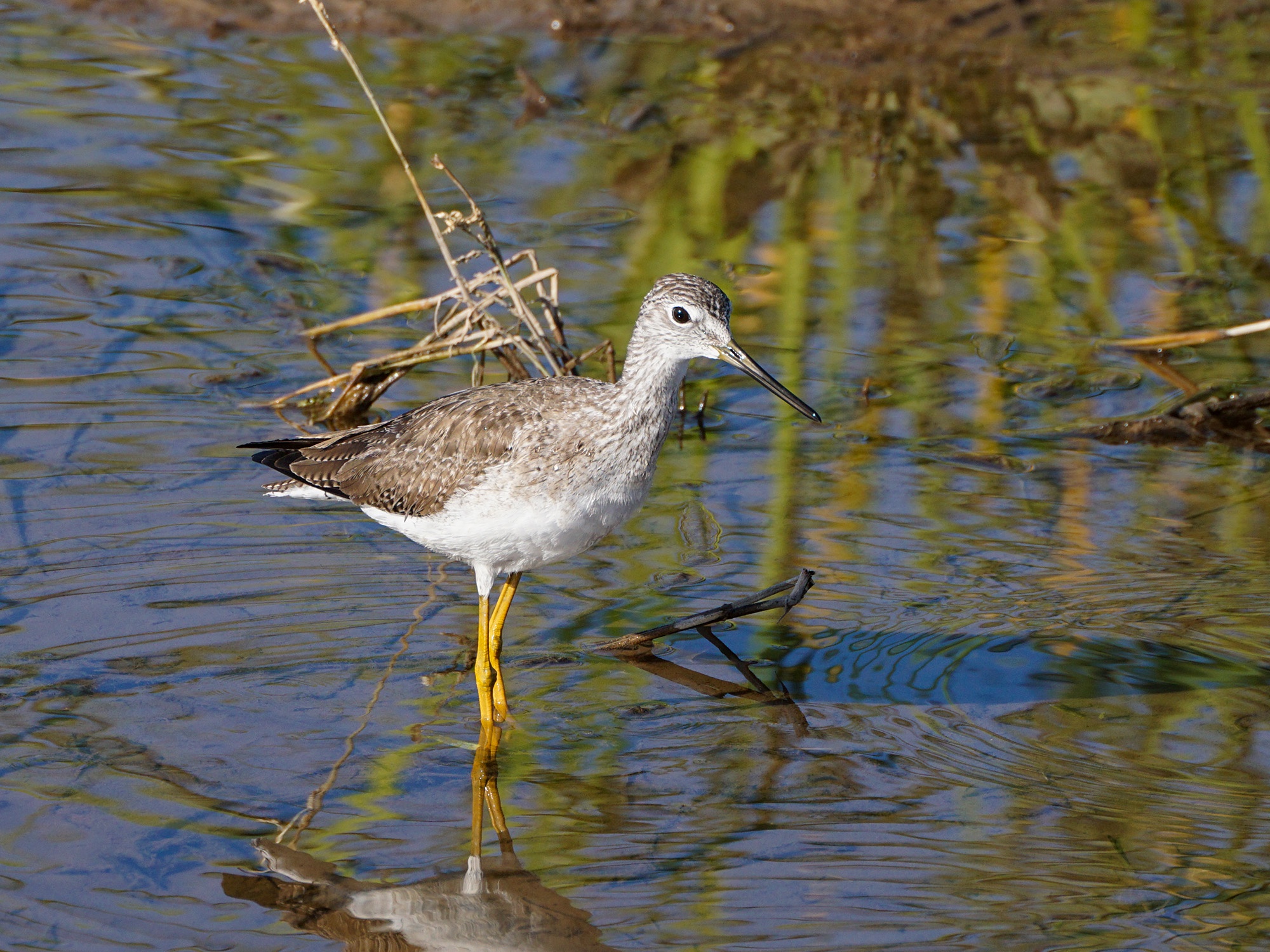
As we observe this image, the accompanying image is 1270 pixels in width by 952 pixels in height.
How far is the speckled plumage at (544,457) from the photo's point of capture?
6.30 metres

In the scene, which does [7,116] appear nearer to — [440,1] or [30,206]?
[30,206]

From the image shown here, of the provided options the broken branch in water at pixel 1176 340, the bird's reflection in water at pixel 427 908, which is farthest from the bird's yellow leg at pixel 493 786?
the broken branch in water at pixel 1176 340

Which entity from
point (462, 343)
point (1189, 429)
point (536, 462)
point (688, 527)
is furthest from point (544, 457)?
point (1189, 429)

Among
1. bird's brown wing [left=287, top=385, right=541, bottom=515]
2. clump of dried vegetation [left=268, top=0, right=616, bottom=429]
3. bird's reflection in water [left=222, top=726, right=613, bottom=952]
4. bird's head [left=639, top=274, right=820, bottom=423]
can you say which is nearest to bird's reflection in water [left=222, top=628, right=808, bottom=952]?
bird's reflection in water [left=222, top=726, right=613, bottom=952]

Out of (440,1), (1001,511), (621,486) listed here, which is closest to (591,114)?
(440,1)

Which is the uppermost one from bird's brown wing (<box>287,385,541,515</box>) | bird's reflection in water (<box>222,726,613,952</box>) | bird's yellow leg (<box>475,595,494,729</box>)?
bird's brown wing (<box>287,385,541,515</box>)

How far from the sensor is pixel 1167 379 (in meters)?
9.31

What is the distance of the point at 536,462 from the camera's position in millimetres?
6316

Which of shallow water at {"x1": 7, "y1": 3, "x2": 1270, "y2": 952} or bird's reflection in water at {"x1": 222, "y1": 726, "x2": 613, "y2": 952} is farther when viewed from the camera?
shallow water at {"x1": 7, "y1": 3, "x2": 1270, "y2": 952}

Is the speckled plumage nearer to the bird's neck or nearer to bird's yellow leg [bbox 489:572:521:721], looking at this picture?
the bird's neck

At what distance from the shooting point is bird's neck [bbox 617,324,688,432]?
6.40 meters

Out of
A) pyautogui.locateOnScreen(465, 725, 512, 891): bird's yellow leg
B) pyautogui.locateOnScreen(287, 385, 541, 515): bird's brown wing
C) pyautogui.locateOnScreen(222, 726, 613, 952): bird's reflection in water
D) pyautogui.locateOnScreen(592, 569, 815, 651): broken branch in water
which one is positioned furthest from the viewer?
pyautogui.locateOnScreen(592, 569, 815, 651): broken branch in water

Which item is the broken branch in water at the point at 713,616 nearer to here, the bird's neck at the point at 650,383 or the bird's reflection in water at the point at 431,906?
the bird's neck at the point at 650,383

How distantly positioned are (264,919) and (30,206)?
270 inches
